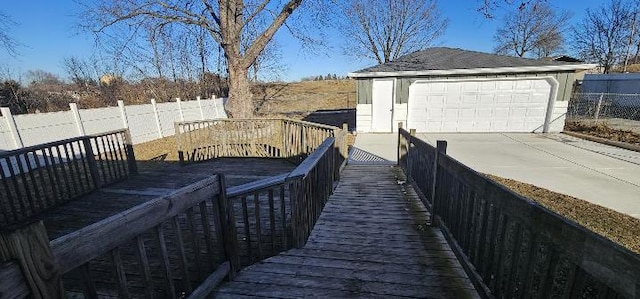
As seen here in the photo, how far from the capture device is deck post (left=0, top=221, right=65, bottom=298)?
→ 3.25 feet

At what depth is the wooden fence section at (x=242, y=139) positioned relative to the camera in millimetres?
7316

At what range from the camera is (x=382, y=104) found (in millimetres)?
11961

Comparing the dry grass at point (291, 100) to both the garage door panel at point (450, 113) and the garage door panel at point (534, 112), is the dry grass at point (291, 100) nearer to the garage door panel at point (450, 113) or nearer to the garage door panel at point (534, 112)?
the garage door panel at point (450, 113)

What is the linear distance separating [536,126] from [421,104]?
15.2 feet

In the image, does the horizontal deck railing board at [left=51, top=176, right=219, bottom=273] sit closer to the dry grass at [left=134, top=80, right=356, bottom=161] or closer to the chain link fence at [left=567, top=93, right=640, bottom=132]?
the chain link fence at [left=567, top=93, right=640, bottom=132]

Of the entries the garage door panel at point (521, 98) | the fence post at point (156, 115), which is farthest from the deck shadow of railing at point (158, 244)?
the garage door panel at point (521, 98)

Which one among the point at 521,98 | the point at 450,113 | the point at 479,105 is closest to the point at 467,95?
the point at 479,105

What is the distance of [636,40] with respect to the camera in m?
24.2

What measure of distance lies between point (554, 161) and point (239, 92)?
1045cm

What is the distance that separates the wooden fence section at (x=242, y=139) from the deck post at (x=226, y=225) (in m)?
4.56

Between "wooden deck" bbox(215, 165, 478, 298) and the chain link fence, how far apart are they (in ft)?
43.3

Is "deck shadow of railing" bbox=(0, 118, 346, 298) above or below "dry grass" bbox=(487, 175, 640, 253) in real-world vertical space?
above

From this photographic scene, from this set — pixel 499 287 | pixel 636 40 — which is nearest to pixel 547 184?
pixel 499 287

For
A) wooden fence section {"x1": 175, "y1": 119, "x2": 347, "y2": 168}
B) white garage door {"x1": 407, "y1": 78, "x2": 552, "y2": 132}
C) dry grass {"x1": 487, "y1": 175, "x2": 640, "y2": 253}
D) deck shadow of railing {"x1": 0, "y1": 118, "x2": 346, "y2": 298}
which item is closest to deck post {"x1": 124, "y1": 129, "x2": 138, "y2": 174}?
wooden fence section {"x1": 175, "y1": 119, "x2": 347, "y2": 168}
